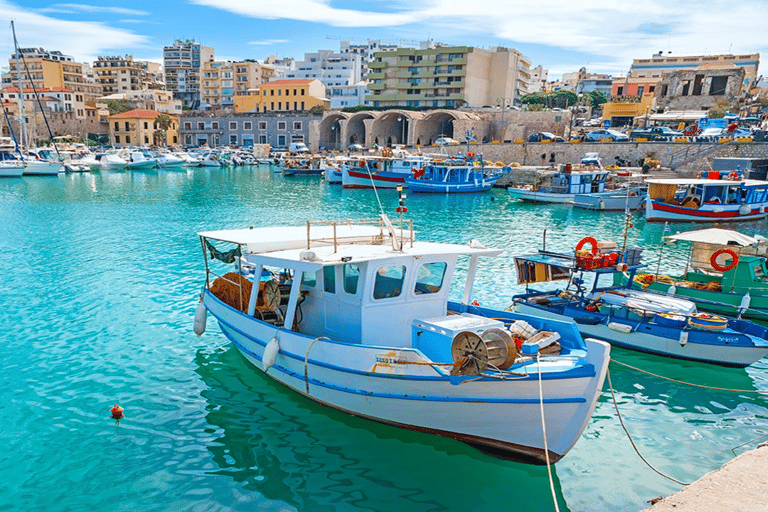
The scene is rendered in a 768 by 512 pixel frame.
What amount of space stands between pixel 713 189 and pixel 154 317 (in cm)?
3198

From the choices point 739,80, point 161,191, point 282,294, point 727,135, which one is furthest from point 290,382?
point 739,80

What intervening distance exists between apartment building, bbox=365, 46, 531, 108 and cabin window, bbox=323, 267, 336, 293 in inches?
3031

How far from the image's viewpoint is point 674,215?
107 feet

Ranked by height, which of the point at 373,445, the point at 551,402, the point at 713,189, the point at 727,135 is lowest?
the point at 373,445

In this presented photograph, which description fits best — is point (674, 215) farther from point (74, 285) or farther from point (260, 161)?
point (260, 161)

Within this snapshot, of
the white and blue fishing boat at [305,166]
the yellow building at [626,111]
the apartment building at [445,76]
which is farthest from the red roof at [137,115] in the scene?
the yellow building at [626,111]

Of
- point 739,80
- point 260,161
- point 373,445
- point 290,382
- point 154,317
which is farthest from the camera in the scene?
point 260,161

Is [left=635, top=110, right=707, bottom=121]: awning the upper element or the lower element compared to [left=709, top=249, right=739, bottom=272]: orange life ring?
upper

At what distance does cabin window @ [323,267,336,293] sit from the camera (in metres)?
9.51

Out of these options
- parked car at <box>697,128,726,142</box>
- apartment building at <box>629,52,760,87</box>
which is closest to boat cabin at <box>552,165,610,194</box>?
parked car at <box>697,128,726,142</box>

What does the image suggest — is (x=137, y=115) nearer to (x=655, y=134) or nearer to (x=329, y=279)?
(x=655, y=134)

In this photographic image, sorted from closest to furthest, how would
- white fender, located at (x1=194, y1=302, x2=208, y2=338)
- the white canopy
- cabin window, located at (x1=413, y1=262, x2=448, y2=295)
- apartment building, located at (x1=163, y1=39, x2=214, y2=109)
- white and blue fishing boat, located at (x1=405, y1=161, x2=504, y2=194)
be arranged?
cabin window, located at (x1=413, y1=262, x2=448, y2=295) → white fender, located at (x1=194, y1=302, x2=208, y2=338) → the white canopy → white and blue fishing boat, located at (x1=405, y1=161, x2=504, y2=194) → apartment building, located at (x1=163, y1=39, x2=214, y2=109)

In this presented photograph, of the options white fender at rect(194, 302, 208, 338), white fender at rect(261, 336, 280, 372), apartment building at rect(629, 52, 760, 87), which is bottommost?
white fender at rect(194, 302, 208, 338)

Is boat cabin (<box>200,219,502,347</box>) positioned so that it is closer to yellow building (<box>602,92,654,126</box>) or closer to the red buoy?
the red buoy
